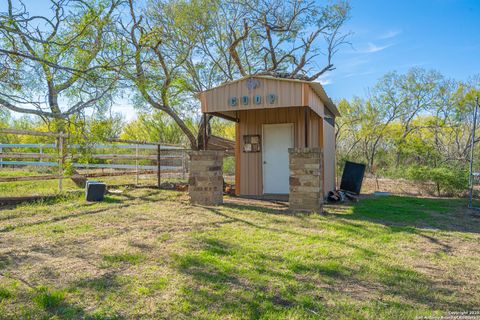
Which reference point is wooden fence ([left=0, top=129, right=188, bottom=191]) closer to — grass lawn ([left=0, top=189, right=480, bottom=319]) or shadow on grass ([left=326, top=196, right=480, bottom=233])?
grass lawn ([left=0, top=189, right=480, bottom=319])

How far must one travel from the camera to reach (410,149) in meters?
14.3

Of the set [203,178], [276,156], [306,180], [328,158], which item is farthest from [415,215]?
[203,178]

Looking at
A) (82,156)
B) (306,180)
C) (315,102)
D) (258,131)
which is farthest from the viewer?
(258,131)

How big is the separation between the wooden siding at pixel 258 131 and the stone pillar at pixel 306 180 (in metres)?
2.36

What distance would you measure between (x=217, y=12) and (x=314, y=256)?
32.2 ft

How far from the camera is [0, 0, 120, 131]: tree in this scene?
133 inches

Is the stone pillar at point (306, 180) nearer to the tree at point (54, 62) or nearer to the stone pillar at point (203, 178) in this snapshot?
the stone pillar at point (203, 178)

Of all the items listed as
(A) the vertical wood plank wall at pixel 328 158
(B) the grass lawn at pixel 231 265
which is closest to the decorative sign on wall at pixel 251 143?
(A) the vertical wood plank wall at pixel 328 158

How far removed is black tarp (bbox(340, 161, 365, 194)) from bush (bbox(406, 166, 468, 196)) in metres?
2.18

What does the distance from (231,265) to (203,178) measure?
3.82 meters

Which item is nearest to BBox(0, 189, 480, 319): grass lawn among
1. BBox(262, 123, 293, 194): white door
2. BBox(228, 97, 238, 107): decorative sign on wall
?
BBox(228, 97, 238, 107): decorative sign on wall

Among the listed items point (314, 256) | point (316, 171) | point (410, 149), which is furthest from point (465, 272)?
point (410, 149)

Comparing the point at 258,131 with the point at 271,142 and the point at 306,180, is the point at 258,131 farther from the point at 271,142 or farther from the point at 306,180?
the point at 306,180

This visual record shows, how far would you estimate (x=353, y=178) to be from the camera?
→ 30.6ft
